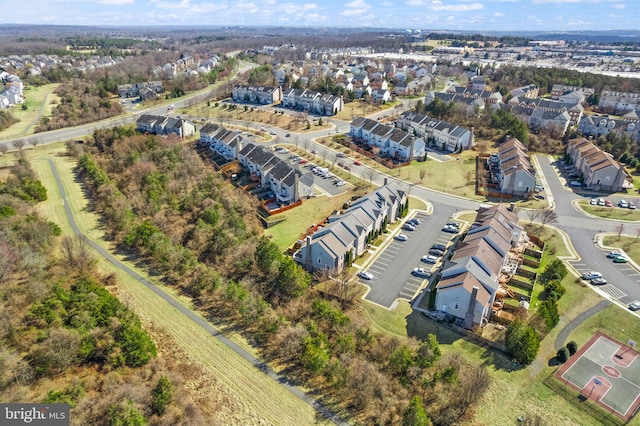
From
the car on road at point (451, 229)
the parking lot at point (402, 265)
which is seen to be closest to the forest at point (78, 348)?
the parking lot at point (402, 265)

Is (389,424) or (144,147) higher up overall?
(144,147)

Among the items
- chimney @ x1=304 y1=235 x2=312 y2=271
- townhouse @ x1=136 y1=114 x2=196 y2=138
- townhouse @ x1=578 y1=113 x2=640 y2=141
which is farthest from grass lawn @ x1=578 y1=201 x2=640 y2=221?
townhouse @ x1=136 y1=114 x2=196 y2=138

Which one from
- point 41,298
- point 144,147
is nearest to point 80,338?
point 41,298

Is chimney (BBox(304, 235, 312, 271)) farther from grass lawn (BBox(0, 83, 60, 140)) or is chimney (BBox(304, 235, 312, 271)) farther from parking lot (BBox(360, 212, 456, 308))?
grass lawn (BBox(0, 83, 60, 140))

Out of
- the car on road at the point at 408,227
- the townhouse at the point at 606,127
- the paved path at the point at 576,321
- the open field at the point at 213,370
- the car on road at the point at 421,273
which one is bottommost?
the paved path at the point at 576,321

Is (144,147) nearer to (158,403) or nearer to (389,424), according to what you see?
(158,403)

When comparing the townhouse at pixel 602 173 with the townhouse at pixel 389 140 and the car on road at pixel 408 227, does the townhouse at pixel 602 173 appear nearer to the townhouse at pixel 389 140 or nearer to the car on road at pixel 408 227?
Answer: the townhouse at pixel 389 140

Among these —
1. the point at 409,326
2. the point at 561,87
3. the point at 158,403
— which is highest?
the point at 561,87

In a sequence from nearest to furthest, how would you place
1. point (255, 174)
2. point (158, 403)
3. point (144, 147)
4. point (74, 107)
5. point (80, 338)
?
1. point (158, 403)
2. point (80, 338)
3. point (255, 174)
4. point (144, 147)
5. point (74, 107)
